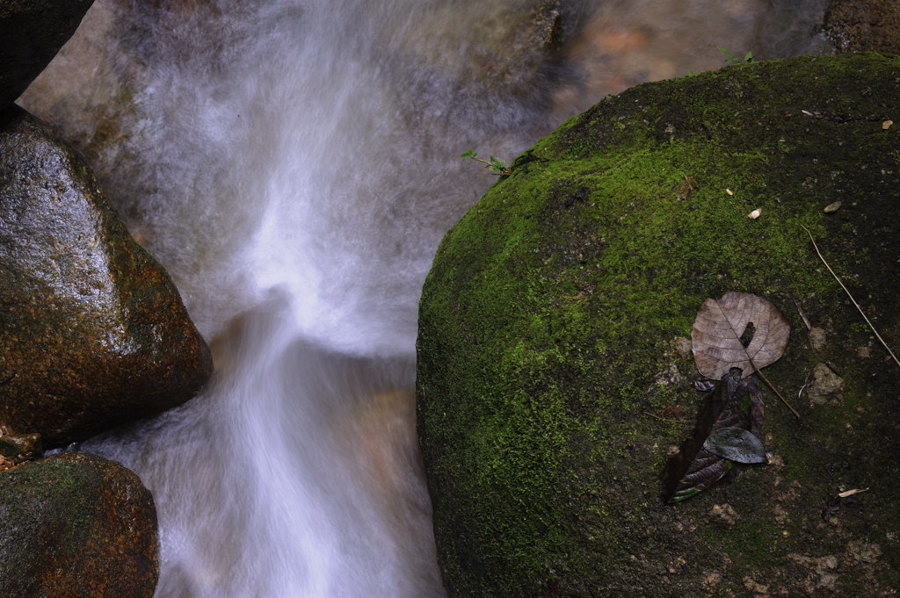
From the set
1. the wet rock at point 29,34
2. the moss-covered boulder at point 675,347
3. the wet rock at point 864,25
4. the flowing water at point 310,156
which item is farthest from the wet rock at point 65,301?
the wet rock at point 864,25

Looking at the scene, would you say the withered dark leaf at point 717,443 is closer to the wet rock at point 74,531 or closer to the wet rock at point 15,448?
the wet rock at point 74,531

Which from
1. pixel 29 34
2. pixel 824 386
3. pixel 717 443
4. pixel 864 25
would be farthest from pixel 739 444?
pixel 29 34

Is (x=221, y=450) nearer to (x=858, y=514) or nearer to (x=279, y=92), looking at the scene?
(x=279, y=92)

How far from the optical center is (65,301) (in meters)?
3.48

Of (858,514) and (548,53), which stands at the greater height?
(548,53)

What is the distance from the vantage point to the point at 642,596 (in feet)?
7.27

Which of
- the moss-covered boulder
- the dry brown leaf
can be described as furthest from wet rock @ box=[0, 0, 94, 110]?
the dry brown leaf

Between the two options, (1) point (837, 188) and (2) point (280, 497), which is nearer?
(1) point (837, 188)

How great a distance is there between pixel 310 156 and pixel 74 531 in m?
2.98

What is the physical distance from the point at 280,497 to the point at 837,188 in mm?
3462

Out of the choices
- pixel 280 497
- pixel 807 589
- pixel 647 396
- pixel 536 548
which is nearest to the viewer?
pixel 807 589

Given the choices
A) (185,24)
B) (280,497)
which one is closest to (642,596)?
(280,497)

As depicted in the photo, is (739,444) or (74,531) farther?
(74,531)

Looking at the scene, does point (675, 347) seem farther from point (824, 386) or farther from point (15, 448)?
point (15, 448)
